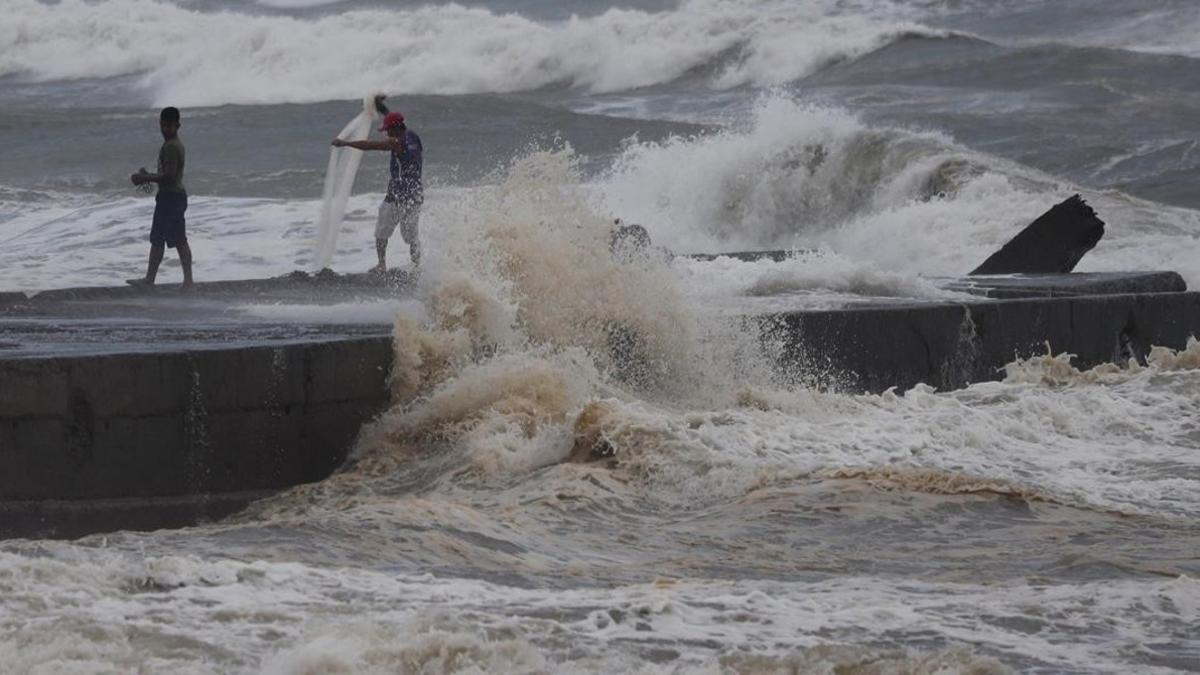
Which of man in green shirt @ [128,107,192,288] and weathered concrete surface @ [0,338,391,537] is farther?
man in green shirt @ [128,107,192,288]

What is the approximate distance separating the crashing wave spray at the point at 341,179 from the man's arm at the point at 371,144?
0.94 ft

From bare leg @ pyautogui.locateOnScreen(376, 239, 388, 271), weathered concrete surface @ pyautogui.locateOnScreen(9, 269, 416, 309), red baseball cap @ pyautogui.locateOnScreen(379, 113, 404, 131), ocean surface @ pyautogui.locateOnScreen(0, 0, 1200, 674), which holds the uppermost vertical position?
red baseball cap @ pyautogui.locateOnScreen(379, 113, 404, 131)

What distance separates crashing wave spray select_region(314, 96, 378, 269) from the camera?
1323cm

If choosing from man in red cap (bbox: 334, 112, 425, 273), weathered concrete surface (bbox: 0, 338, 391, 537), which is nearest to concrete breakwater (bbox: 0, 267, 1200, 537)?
weathered concrete surface (bbox: 0, 338, 391, 537)

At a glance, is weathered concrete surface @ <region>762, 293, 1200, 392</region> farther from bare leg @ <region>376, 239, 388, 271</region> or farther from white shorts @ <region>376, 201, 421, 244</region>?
white shorts @ <region>376, 201, 421, 244</region>

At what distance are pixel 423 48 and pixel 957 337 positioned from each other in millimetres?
30129

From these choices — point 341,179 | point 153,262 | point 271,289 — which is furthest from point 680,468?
point 341,179

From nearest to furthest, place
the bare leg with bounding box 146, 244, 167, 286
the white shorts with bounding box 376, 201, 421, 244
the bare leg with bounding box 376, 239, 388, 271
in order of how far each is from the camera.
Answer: the bare leg with bounding box 146, 244, 167, 286 → the bare leg with bounding box 376, 239, 388, 271 → the white shorts with bounding box 376, 201, 421, 244

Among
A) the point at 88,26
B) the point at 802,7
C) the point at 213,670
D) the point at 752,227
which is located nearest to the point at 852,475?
the point at 213,670

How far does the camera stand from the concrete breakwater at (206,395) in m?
7.42

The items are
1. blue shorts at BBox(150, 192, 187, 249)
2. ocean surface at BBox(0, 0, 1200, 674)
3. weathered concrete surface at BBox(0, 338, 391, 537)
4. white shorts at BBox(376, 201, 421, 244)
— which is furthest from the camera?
white shorts at BBox(376, 201, 421, 244)

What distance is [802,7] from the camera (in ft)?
122

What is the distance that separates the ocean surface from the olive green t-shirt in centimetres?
185

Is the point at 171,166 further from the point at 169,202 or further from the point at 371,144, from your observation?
the point at 371,144
